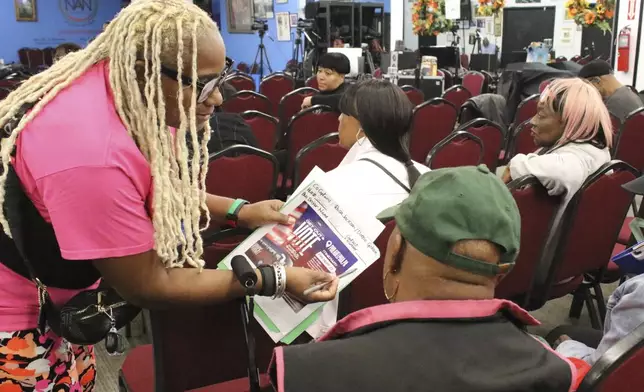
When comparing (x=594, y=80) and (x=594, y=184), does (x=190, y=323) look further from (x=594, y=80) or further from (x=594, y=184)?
(x=594, y=80)

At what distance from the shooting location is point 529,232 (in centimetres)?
212

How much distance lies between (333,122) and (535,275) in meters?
2.13

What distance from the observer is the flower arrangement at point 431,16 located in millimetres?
9930

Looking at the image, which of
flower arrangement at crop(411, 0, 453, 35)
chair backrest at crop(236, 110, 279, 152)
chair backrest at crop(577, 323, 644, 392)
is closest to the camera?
chair backrest at crop(577, 323, 644, 392)

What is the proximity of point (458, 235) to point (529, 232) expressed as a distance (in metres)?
1.31

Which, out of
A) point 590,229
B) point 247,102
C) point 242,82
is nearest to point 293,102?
point 247,102

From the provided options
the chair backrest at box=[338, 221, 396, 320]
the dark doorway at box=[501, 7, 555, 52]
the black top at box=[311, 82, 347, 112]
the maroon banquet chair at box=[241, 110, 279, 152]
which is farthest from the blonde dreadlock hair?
the dark doorway at box=[501, 7, 555, 52]

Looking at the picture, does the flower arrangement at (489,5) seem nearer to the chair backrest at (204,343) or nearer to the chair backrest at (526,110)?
the chair backrest at (526,110)

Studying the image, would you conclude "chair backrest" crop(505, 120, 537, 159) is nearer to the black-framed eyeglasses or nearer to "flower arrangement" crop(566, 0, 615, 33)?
the black-framed eyeglasses

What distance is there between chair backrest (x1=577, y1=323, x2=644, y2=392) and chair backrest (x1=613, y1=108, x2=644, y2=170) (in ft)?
9.93

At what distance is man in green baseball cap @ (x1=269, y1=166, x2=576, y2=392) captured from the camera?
0.84 metres

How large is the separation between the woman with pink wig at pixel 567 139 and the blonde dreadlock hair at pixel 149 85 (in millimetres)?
1417

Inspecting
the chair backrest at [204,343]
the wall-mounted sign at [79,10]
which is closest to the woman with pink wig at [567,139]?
the chair backrest at [204,343]

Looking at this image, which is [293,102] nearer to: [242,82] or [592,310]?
[242,82]
